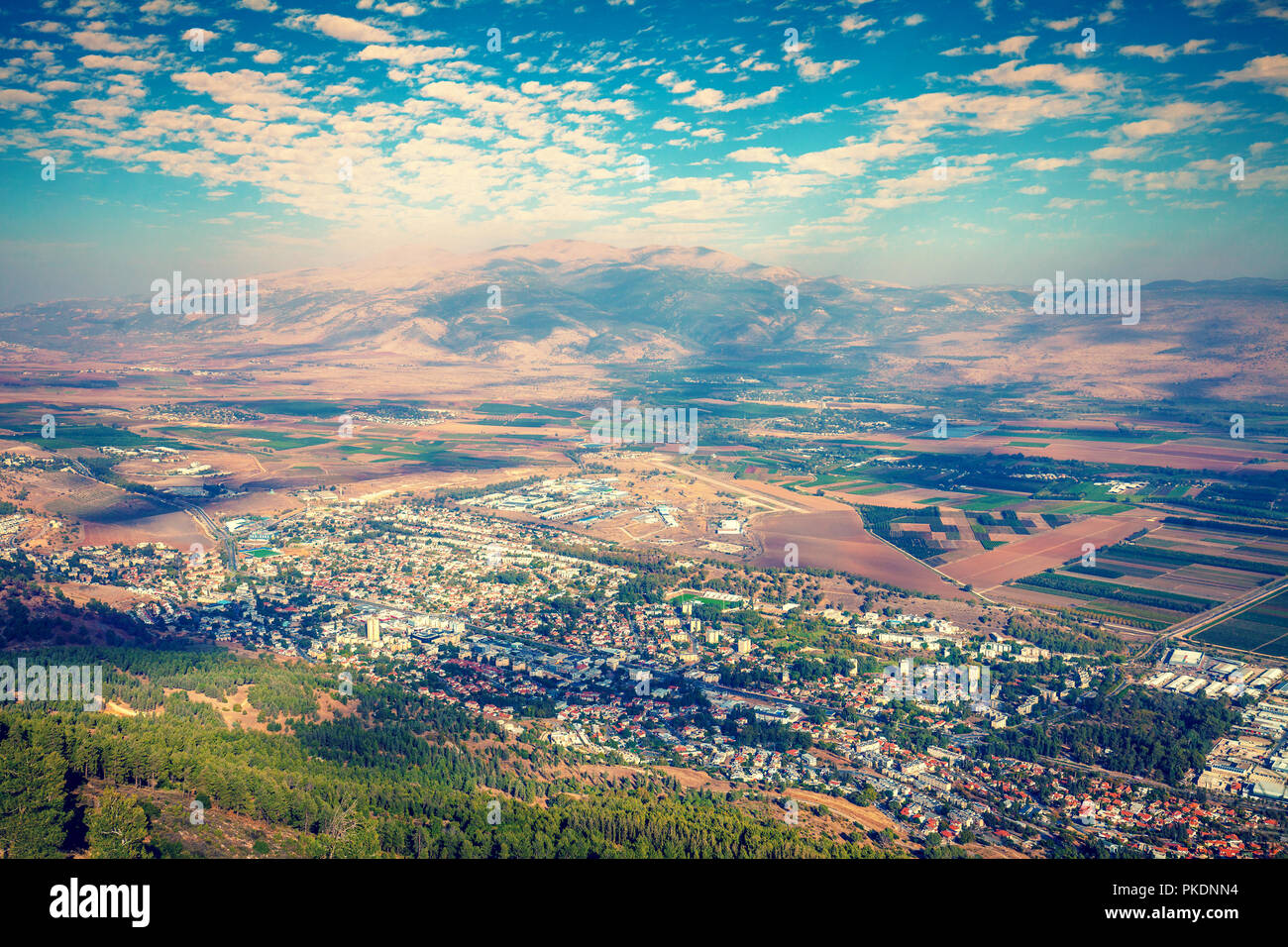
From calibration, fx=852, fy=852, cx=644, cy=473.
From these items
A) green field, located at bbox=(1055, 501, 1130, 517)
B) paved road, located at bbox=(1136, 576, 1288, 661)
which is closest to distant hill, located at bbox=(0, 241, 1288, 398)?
green field, located at bbox=(1055, 501, 1130, 517)

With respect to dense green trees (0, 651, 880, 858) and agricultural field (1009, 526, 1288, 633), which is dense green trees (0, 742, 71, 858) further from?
agricultural field (1009, 526, 1288, 633)

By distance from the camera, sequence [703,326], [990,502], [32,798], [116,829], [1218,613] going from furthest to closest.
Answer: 1. [703,326]
2. [990,502]
3. [1218,613]
4. [32,798]
5. [116,829]

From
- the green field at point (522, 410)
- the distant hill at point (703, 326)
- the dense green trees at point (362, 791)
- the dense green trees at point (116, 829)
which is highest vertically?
the distant hill at point (703, 326)

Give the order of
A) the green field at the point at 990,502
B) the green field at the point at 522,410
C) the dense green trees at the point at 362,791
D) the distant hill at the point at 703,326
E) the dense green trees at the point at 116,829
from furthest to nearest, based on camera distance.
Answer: the distant hill at the point at 703,326, the green field at the point at 522,410, the green field at the point at 990,502, the dense green trees at the point at 362,791, the dense green trees at the point at 116,829

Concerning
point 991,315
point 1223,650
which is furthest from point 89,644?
point 991,315

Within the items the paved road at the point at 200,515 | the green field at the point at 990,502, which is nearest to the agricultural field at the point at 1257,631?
the green field at the point at 990,502

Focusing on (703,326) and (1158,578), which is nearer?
(1158,578)

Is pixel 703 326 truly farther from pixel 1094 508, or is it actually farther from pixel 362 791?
pixel 362 791

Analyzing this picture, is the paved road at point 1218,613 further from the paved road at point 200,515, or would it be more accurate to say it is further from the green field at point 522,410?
the green field at point 522,410

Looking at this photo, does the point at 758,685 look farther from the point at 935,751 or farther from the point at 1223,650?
the point at 1223,650

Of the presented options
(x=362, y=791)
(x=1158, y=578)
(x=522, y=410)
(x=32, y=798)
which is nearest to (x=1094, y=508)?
(x=1158, y=578)
